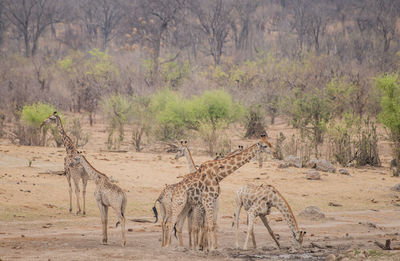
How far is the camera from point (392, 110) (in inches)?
715

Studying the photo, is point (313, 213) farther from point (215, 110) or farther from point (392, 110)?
point (215, 110)

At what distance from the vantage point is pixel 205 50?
54.7m

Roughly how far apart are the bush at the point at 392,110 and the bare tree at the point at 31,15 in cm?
3772

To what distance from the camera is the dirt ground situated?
805 cm

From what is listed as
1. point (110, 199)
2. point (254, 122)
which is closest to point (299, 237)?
point (110, 199)

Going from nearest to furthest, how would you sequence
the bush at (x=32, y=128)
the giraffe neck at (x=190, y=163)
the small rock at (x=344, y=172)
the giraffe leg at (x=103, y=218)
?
the giraffe leg at (x=103, y=218) → the giraffe neck at (x=190, y=163) → the small rock at (x=344, y=172) → the bush at (x=32, y=128)

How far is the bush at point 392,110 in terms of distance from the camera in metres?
17.8

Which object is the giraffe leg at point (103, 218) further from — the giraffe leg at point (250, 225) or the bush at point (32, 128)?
the bush at point (32, 128)

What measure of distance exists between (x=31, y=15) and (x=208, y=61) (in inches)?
642

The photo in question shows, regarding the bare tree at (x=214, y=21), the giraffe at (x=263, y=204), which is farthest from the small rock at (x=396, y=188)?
the bare tree at (x=214, y=21)

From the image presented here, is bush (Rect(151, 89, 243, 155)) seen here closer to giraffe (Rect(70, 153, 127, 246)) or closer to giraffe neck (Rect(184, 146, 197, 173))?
giraffe neck (Rect(184, 146, 197, 173))

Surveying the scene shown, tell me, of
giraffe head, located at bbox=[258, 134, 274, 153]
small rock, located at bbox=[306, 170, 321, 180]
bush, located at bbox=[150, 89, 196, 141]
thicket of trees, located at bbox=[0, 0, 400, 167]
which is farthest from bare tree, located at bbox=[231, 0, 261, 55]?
giraffe head, located at bbox=[258, 134, 274, 153]

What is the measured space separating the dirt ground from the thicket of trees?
141 inches

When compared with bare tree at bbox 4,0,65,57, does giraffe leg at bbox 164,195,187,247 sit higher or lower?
lower
